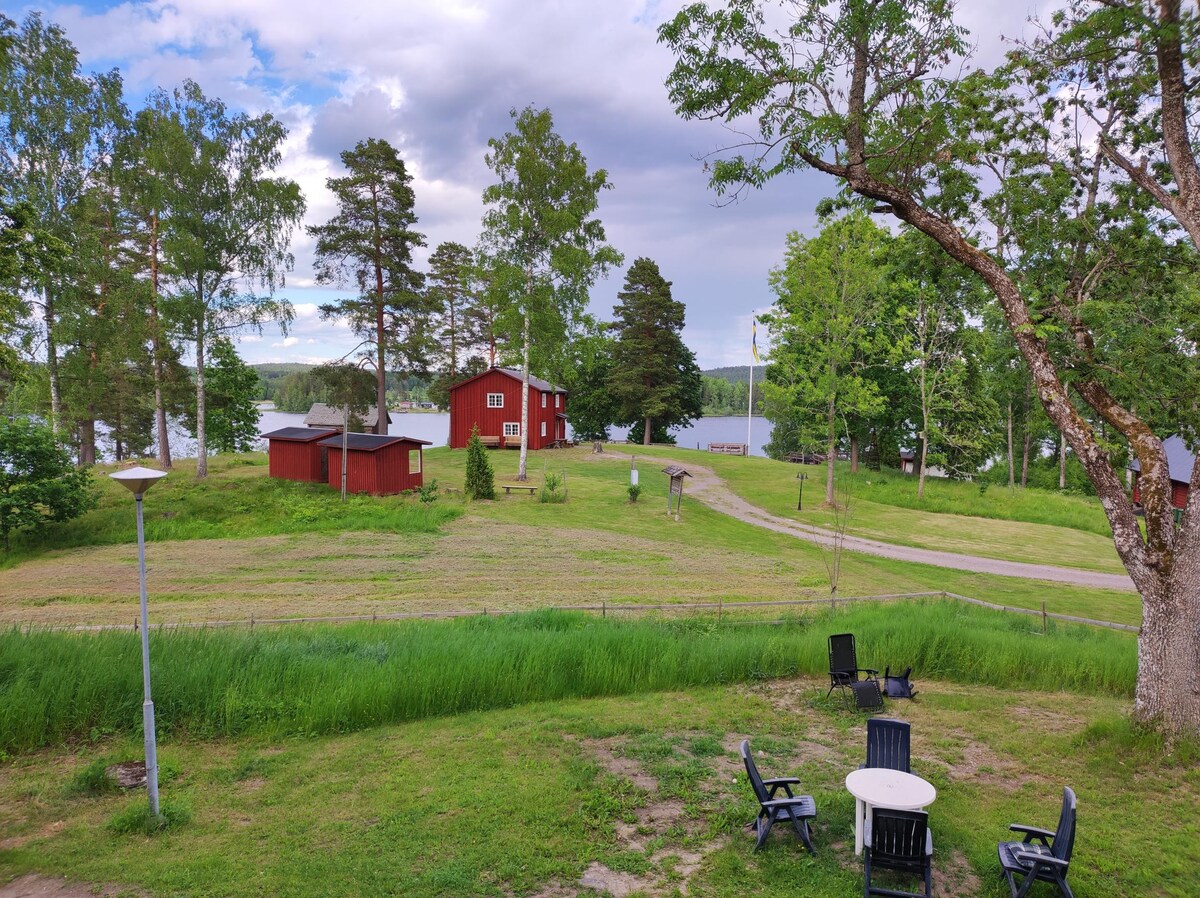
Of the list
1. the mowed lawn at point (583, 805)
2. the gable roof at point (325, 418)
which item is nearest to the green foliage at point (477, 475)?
the mowed lawn at point (583, 805)

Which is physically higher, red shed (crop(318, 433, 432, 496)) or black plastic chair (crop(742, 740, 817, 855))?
red shed (crop(318, 433, 432, 496))

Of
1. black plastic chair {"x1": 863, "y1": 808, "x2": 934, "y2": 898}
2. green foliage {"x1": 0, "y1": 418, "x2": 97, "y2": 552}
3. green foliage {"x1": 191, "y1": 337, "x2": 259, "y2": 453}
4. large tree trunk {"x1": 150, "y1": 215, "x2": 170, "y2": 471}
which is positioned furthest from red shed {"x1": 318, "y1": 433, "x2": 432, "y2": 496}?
black plastic chair {"x1": 863, "y1": 808, "x2": 934, "y2": 898}

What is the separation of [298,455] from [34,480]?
951 cm

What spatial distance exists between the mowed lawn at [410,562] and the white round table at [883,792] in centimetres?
974

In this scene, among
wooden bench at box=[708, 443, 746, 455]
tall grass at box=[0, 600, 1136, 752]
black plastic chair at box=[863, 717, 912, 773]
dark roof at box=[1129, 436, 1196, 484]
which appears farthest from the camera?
wooden bench at box=[708, 443, 746, 455]

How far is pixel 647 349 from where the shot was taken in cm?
5259

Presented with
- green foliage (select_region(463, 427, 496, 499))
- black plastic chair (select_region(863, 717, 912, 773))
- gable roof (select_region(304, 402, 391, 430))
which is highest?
gable roof (select_region(304, 402, 391, 430))

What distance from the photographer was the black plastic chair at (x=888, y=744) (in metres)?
6.76

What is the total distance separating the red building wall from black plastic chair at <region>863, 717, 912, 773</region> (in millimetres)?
23834

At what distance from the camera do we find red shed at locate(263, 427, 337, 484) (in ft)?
93.3

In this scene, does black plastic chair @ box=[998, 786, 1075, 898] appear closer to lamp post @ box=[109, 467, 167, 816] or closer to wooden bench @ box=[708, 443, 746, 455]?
lamp post @ box=[109, 467, 167, 816]

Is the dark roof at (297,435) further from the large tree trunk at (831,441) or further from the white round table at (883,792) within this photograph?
the white round table at (883,792)

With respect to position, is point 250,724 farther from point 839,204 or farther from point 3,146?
point 3,146

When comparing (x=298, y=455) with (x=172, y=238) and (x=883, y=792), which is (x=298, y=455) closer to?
(x=172, y=238)
